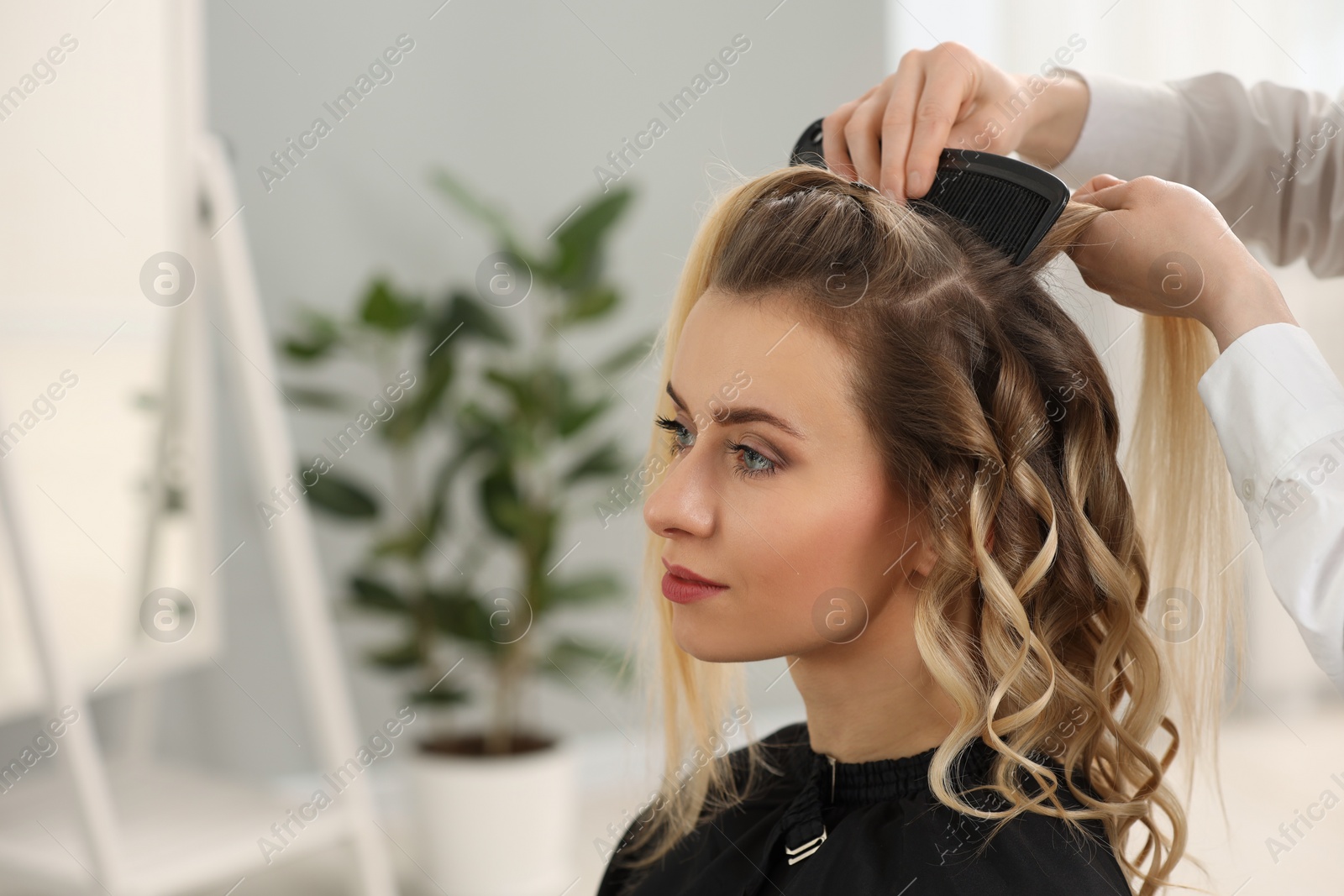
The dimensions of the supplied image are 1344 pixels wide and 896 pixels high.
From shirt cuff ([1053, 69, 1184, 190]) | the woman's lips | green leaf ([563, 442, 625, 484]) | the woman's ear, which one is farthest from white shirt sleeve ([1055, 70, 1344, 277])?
green leaf ([563, 442, 625, 484])

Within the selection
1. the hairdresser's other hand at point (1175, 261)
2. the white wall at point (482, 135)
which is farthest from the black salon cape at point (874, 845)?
the white wall at point (482, 135)

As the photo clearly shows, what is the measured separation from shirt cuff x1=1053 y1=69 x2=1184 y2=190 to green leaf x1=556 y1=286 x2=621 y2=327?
1.34 meters

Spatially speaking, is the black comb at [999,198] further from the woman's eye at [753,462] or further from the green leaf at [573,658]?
the green leaf at [573,658]

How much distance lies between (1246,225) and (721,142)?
6.44 ft

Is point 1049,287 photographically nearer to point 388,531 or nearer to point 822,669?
point 822,669

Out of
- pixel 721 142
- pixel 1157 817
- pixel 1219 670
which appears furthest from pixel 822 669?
pixel 721 142

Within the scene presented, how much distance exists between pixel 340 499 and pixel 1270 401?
1.86 meters

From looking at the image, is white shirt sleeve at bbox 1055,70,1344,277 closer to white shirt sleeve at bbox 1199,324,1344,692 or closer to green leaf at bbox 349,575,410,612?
white shirt sleeve at bbox 1199,324,1344,692

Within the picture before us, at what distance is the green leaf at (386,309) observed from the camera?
218 cm

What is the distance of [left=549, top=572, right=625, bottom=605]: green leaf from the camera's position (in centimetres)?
227

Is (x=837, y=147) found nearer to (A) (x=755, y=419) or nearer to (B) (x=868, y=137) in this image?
(B) (x=868, y=137)

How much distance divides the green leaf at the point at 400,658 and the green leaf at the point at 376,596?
0.10 meters

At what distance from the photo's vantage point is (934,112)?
2.90 feet

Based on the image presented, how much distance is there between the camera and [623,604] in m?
2.74
